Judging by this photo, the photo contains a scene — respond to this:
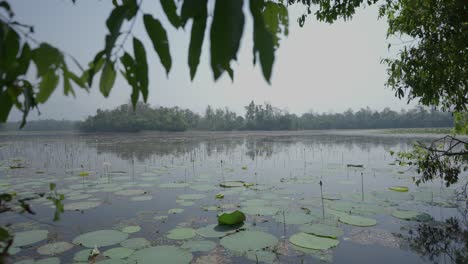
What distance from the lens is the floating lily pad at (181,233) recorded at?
16.9 ft

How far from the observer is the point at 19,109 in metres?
0.88

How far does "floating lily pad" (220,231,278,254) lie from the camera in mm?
4672

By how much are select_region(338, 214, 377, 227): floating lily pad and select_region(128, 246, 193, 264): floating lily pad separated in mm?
3393

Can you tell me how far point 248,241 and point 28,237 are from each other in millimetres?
4128

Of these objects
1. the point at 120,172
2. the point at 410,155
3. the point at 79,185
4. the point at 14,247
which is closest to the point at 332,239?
the point at 410,155

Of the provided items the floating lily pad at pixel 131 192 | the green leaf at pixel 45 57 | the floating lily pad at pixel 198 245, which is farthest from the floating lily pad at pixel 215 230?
the green leaf at pixel 45 57

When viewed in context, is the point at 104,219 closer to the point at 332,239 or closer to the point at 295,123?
the point at 332,239

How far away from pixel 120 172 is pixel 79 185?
7.87ft

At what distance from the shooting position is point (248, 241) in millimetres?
4898

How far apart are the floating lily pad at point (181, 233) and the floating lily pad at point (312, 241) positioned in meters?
1.88

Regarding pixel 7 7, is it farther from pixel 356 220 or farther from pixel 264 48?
pixel 356 220

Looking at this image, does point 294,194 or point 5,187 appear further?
point 5,187

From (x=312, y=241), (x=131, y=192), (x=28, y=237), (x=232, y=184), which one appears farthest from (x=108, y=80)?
(x=232, y=184)

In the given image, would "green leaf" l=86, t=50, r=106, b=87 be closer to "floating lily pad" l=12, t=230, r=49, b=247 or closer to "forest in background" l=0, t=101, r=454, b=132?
"floating lily pad" l=12, t=230, r=49, b=247
